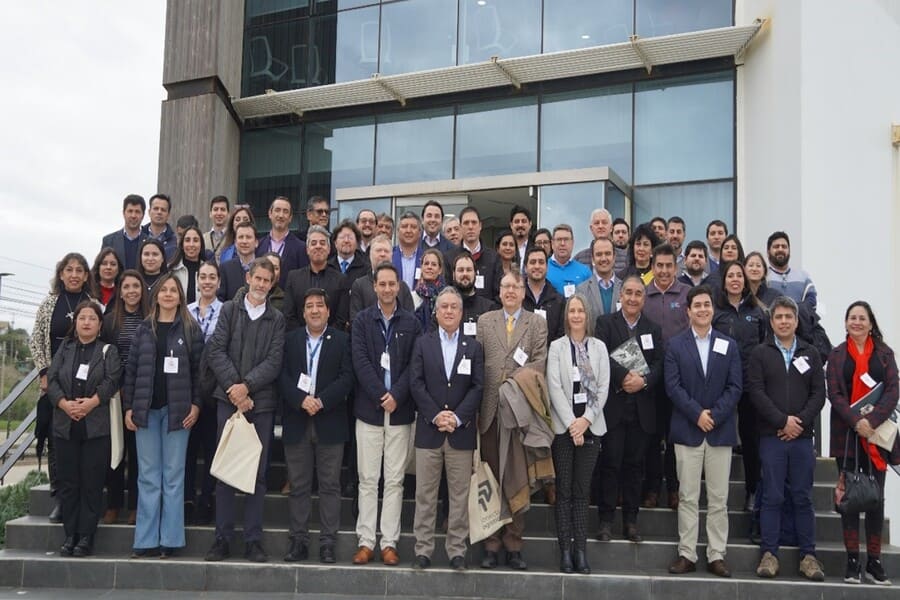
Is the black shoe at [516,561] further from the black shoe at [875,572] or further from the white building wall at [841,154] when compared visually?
the white building wall at [841,154]

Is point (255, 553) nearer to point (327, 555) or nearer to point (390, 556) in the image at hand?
point (327, 555)

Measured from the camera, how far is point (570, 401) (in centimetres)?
582

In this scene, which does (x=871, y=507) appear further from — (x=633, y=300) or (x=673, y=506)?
(x=633, y=300)

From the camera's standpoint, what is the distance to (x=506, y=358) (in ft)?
19.5

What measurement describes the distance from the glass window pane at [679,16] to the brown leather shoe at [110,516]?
10427 millimetres

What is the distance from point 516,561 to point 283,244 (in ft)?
12.2

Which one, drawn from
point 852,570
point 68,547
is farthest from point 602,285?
point 68,547

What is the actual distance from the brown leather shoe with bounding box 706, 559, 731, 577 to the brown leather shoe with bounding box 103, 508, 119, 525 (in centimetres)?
480

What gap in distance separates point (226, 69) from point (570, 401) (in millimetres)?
11671

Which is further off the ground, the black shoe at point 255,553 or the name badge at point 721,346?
the name badge at point 721,346

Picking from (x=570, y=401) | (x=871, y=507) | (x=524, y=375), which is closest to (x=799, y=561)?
(x=871, y=507)

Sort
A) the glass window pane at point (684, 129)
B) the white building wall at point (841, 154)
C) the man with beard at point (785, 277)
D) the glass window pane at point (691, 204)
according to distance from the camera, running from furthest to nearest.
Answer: the glass window pane at point (684, 129) → the glass window pane at point (691, 204) → the white building wall at point (841, 154) → the man with beard at point (785, 277)

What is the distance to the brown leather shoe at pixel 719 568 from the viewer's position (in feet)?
18.8

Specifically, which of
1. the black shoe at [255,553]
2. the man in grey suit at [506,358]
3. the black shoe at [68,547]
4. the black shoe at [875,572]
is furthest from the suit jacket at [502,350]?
the black shoe at [68,547]
